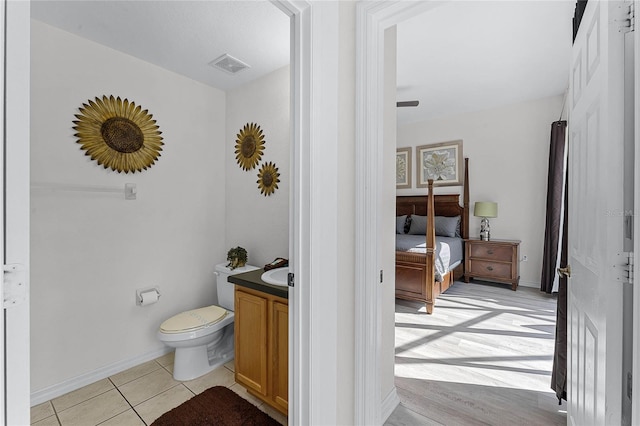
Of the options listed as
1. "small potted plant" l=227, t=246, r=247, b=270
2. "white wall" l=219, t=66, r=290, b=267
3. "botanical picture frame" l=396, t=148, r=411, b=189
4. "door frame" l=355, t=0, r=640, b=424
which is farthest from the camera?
"botanical picture frame" l=396, t=148, r=411, b=189

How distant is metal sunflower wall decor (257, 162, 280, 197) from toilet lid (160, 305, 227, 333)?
1.04m

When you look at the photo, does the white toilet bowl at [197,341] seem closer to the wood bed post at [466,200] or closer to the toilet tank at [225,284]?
the toilet tank at [225,284]

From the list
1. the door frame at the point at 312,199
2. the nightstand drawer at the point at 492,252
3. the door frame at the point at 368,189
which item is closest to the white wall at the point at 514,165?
the nightstand drawer at the point at 492,252

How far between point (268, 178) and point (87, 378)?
1.93 metres

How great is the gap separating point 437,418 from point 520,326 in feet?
5.72

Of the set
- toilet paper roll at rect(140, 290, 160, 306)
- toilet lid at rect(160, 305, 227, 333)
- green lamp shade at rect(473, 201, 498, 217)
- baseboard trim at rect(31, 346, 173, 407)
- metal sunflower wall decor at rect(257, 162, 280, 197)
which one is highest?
metal sunflower wall decor at rect(257, 162, 280, 197)

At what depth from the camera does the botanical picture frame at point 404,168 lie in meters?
5.18

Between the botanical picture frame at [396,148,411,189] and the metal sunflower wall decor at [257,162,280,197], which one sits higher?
the botanical picture frame at [396,148,411,189]

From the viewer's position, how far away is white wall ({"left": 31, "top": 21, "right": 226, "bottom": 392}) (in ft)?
6.20

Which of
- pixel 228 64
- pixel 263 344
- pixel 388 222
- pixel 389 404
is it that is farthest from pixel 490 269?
pixel 228 64

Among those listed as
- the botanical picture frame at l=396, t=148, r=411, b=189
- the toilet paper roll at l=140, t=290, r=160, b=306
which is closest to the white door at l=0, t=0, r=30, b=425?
the toilet paper roll at l=140, t=290, r=160, b=306

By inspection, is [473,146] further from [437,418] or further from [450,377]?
→ [437,418]

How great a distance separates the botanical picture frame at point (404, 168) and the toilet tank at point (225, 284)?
347 cm

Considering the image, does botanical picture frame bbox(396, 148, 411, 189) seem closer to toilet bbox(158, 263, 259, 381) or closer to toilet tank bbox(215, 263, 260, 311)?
toilet tank bbox(215, 263, 260, 311)
